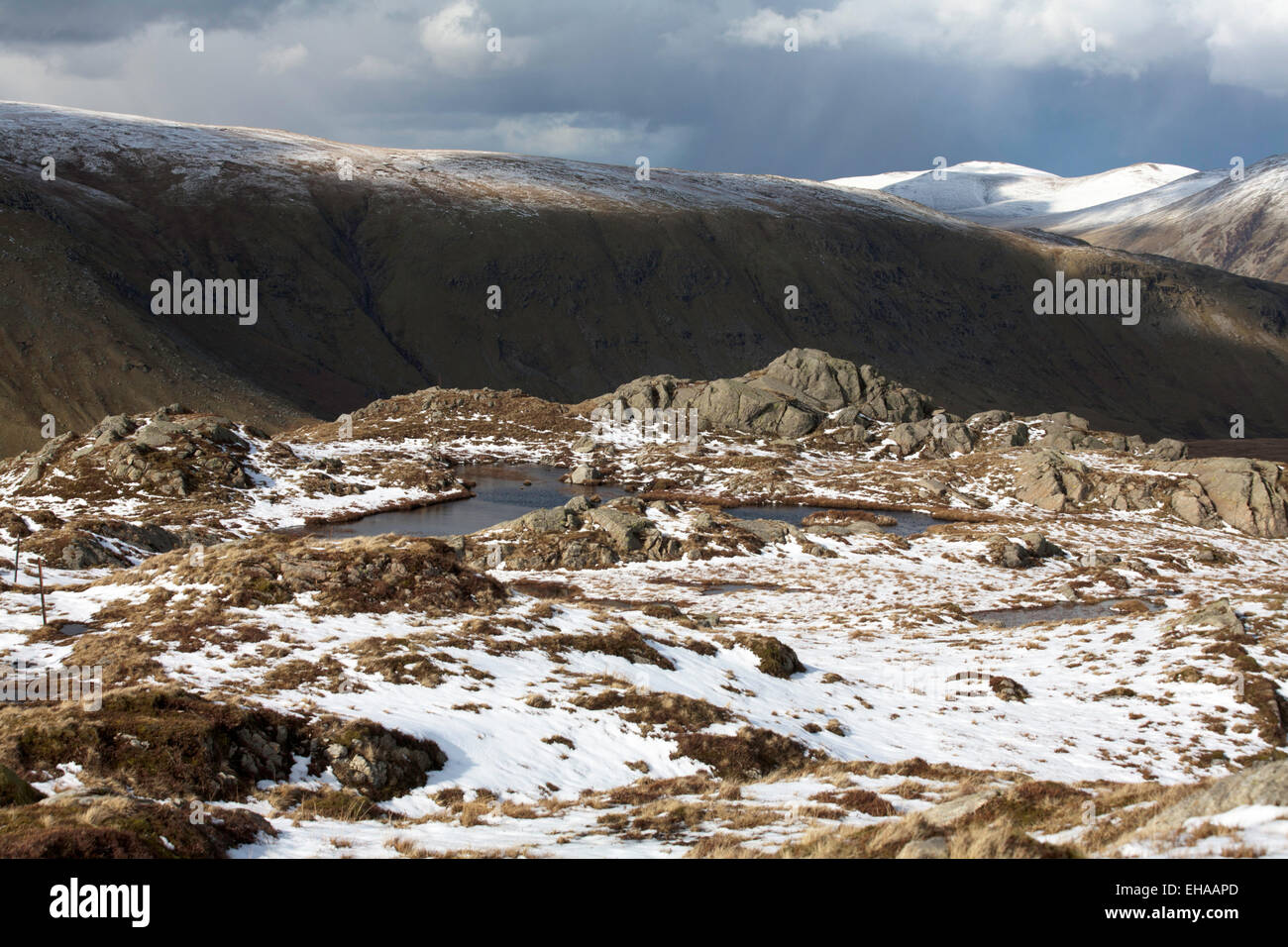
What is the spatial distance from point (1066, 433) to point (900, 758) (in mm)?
100310

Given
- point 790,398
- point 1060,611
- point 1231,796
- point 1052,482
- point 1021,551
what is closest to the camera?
point 1231,796

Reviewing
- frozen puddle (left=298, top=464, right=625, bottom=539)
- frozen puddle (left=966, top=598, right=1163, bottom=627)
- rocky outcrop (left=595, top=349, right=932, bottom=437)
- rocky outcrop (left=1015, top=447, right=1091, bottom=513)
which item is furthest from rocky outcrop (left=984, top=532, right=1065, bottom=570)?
rocky outcrop (left=595, top=349, right=932, bottom=437)

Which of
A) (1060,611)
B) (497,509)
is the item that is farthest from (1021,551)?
(497,509)

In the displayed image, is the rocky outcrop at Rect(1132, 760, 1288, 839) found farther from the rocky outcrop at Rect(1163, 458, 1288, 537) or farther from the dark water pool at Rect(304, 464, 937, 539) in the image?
the rocky outcrop at Rect(1163, 458, 1288, 537)

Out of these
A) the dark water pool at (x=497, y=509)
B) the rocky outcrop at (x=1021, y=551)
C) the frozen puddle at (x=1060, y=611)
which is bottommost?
the frozen puddle at (x=1060, y=611)

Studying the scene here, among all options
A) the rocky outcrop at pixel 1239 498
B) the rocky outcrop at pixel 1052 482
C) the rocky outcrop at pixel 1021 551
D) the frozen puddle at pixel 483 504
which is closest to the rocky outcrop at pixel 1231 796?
the frozen puddle at pixel 483 504

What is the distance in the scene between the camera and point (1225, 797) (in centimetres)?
1307

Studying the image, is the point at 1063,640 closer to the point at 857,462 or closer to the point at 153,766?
the point at 153,766

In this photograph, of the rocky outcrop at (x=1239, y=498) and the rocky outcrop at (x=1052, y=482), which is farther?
the rocky outcrop at (x=1052, y=482)

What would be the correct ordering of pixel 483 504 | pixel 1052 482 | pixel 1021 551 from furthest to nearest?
pixel 1052 482
pixel 483 504
pixel 1021 551

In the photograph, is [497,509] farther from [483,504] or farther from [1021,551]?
[1021,551]

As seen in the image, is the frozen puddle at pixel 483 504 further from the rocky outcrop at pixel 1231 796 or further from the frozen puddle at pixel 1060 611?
the rocky outcrop at pixel 1231 796

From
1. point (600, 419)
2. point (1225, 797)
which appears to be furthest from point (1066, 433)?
point (1225, 797)
